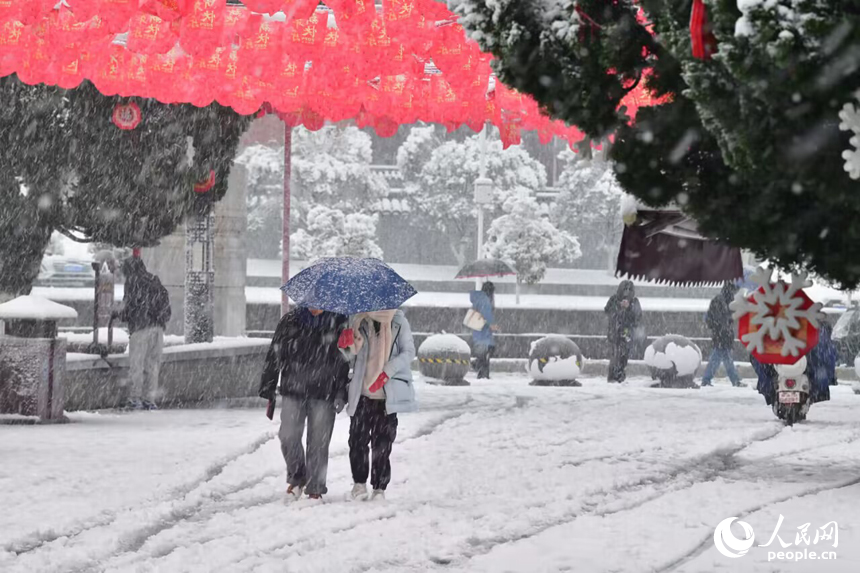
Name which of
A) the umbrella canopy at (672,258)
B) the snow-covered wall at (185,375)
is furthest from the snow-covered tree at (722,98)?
the snow-covered wall at (185,375)

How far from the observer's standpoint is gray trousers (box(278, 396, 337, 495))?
10398 millimetres

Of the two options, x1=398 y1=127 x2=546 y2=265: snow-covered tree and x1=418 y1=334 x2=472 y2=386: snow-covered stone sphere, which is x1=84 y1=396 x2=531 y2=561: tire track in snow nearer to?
x1=418 y1=334 x2=472 y2=386: snow-covered stone sphere

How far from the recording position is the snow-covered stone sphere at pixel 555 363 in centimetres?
2367

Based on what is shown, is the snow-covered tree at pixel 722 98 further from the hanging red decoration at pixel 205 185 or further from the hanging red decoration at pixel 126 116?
the hanging red decoration at pixel 205 185

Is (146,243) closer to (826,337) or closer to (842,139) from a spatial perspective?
(826,337)

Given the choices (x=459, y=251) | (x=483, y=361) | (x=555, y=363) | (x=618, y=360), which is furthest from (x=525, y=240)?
(x=555, y=363)

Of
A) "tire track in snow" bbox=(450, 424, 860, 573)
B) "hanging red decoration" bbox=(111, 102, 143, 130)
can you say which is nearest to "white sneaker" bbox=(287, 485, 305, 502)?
"tire track in snow" bbox=(450, 424, 860, 573)

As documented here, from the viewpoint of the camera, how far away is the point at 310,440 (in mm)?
10477

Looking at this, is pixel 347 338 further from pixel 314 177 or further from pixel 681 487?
pixel 314 177

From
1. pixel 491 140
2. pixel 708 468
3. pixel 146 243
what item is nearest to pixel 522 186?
pixel 491 140

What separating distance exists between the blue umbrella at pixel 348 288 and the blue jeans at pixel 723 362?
1417 cm

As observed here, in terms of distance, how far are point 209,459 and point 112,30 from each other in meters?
4.20

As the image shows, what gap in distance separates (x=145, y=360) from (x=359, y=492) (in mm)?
7602

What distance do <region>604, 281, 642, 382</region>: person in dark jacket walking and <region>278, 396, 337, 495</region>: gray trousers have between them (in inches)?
577
